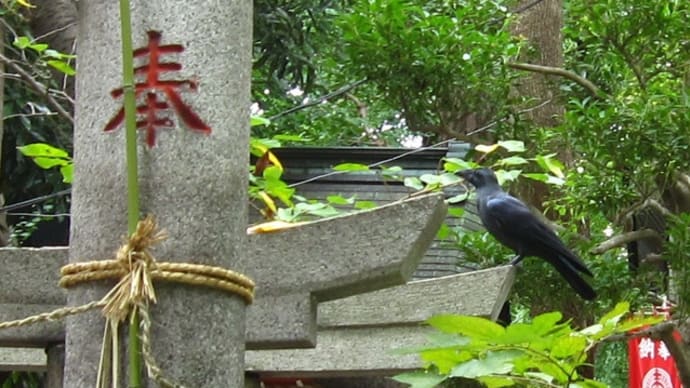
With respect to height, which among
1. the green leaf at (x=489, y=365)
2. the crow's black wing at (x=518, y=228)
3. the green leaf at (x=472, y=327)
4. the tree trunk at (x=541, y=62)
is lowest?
the green leaf at (x=489, y=365)

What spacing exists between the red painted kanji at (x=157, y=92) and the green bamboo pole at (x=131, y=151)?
0.08 m

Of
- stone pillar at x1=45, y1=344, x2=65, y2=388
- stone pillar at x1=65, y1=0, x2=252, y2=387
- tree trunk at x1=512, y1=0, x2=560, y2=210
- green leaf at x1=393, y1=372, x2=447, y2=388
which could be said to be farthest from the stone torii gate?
tree trunk at x1=512, y1=0, x2=560, y2=210

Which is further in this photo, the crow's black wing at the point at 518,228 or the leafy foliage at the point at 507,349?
the crow's black wing at the point at 518,228

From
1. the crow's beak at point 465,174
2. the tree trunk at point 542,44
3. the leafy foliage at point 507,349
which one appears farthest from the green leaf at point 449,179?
the tree trunk at point 542,44

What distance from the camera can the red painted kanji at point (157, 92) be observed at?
1.78 meters

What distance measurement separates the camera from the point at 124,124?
178 cm

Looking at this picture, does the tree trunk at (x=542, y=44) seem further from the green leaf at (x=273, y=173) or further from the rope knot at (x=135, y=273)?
the rope knot at (x=135, y=273)

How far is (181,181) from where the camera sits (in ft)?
5.73

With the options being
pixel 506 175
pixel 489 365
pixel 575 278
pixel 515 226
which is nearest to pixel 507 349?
pixel 489 365

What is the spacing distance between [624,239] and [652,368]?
2518mm

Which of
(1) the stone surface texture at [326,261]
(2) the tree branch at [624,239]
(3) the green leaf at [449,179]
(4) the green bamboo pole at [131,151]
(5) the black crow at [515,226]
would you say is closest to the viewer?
(4) the green bamboo pole at [131,151]

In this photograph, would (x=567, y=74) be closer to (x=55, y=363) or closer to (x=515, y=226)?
(x=515, y=226)

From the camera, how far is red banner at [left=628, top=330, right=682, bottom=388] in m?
6.95

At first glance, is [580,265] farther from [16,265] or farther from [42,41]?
[42,41]
